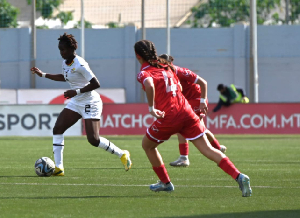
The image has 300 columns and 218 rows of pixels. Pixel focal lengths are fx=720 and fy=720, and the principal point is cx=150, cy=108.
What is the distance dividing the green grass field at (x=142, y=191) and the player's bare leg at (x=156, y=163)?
4.3 inches

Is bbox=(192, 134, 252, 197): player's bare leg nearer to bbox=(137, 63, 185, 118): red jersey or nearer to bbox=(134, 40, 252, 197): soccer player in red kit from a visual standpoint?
bbox=(134, 40, 252, 197): soccer player in red kit

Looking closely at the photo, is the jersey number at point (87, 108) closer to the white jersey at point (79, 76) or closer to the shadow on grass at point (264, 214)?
the white jersey at point (79, 76)

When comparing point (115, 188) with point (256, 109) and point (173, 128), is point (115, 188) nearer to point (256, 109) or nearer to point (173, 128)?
→ point (173, 128)

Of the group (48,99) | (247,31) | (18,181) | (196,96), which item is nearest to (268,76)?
(247,31)

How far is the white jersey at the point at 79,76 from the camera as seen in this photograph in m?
11.1

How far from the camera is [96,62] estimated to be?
1703 inches

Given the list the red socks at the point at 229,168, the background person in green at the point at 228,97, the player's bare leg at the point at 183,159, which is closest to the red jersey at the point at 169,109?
the red socks at the point at 229,168

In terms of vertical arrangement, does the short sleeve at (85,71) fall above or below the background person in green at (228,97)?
above

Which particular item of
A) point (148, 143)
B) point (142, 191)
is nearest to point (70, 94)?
point (142, 191)

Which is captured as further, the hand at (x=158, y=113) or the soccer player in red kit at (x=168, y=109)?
the soccer player in red kit at (x=168, y=109)

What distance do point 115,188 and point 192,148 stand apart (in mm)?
9856

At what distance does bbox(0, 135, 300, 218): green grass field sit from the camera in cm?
742

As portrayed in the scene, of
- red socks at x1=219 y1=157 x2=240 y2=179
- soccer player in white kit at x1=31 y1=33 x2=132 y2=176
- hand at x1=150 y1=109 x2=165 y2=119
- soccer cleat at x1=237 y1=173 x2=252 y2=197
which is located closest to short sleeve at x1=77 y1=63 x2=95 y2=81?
soccer player in white kit at x1=31 y1=33 x2=132 y2=176

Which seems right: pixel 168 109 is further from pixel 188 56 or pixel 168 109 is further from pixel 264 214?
pixel 188 56
